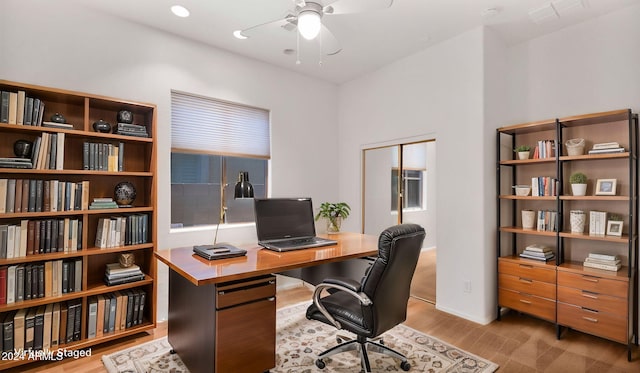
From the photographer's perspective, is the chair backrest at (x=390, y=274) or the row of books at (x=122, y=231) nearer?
the chair backrest at (x=390, y=274)

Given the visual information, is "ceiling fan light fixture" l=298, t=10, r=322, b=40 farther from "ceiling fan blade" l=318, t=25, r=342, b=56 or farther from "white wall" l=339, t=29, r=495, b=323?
"white wall" l=339, t=29, r=495, b=323

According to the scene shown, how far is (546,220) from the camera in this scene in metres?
3.07

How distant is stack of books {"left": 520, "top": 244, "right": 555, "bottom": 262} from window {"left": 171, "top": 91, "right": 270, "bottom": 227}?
9.73 ft

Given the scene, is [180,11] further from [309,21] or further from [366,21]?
[366,21]

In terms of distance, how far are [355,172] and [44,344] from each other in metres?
3.67

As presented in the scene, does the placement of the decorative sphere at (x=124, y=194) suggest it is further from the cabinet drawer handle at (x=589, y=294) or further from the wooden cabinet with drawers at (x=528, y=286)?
the cabinet drawer handle at (x=589, y=294)

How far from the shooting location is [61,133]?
2.47 m

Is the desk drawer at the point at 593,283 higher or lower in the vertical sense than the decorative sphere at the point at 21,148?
lower

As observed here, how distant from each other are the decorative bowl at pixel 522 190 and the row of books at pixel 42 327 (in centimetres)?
411

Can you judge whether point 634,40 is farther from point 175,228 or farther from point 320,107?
point 175,228

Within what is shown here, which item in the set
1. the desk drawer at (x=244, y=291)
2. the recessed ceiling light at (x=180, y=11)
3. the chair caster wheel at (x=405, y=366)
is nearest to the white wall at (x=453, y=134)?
the chair caster wheel at (x=405, y=366)

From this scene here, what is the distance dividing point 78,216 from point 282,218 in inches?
66.8

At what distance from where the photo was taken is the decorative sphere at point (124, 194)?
2797 millimetres

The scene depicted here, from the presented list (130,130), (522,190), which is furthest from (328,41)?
(522,190)
